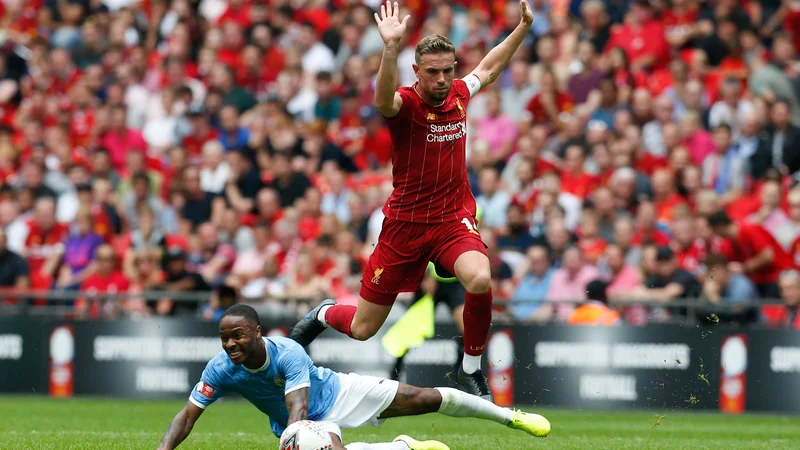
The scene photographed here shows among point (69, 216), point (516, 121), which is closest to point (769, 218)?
point (516, 121)

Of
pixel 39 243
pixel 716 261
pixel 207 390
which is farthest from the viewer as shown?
pixel 39 243

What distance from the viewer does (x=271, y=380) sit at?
8.84 m

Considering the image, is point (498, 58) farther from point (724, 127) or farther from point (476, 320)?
point (724, 127)

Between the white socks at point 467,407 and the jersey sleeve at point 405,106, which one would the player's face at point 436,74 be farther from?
the white socks at point 467,407

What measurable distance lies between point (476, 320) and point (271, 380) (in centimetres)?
171

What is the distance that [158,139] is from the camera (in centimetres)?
2056

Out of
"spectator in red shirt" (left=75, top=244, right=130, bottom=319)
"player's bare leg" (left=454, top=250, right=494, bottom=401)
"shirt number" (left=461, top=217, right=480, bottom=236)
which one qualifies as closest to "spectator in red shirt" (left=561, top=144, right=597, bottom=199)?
"spectator in red shirt" (left=75, top=244, right=130, bottom=319)

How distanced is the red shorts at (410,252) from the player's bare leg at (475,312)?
4.3 inches

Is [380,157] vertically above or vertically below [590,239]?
above

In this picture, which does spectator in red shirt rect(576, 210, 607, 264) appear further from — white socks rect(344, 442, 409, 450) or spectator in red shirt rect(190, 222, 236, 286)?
white socks rect(344, 442, 409, 450)

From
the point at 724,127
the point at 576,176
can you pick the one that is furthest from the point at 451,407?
the point at 724,127

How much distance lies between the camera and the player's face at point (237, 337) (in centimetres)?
852

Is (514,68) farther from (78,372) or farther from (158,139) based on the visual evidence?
(78,372)

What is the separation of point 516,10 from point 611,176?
3551 millimetres
